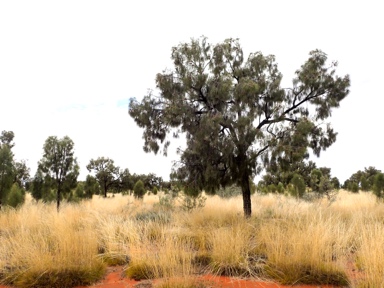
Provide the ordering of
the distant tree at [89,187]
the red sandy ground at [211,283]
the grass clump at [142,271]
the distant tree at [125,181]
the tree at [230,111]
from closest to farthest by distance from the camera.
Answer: the red sandy ground at [211,283]
the grass clump at [142,271]
the tree at [230,111]
the distant tree at [89,187]
the distant tree at [125,181]

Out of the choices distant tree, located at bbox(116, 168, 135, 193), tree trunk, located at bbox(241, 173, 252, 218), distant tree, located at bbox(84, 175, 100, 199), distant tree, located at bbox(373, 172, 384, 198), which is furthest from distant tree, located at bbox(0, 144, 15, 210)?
distant tree, located at bbox(116, 168, 135, 193)

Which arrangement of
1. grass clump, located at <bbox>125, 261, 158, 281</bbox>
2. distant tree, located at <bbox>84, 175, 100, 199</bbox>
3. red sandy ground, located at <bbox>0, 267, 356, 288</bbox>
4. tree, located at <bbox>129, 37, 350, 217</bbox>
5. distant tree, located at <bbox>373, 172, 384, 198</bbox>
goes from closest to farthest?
red sandy ground, located at <bbox>0, 267, 356, 288</bbox> → grass clump, located at <bbox>125, 261, 158, 281</bbox> → tree, located at <bbox>129, 37, 350, 217</bbox> → distant tree, located at <bbox>373, 172, 384, 198</bbox> → distant tree, located at <bbox>84, 175, 100, 199</bbox>

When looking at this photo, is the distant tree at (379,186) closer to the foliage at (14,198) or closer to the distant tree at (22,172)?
the foliage at (14,198)

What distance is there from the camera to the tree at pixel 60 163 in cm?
1453

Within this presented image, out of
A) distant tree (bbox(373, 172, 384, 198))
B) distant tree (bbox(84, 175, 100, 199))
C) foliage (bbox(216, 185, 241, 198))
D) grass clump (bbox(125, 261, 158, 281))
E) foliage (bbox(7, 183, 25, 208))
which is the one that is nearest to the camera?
grass clump (bbox(125, 261, 158, 281))

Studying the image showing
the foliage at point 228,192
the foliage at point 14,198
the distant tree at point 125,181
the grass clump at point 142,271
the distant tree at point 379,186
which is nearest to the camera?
the grass clump at point 142,271

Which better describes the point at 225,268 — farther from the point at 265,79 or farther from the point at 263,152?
the point at 265,79

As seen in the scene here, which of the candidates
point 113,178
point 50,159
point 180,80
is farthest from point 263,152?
point 113,178

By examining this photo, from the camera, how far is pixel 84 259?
5738 mm

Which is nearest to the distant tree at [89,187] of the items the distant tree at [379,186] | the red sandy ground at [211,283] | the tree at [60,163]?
the tree at [60,163]

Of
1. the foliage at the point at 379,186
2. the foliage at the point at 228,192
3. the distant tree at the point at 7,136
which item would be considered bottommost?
the foliage at the point at 228,192

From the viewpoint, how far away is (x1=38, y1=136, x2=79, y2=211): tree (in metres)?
14.5

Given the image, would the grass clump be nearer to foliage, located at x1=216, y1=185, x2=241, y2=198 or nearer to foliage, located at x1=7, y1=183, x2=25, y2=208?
foliage, located at x1=7, y1=183, x2=25, y2=208

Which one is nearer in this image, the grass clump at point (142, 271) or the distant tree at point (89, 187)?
the grass clump at point (142, 271)
